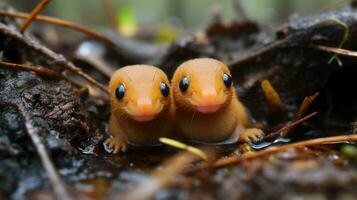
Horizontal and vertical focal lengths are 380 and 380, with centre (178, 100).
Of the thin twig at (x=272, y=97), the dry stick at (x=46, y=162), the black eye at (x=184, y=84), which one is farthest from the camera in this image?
the thin twig at (x=272, y=97)

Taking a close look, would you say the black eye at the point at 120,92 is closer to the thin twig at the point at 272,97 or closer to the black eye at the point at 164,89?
the black eye at the point at 164,89

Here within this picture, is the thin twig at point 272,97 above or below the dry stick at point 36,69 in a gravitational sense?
below

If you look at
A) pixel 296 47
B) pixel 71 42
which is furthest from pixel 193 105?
pixel 71 42

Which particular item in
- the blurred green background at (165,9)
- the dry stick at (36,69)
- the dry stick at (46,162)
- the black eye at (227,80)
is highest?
the blurred green background at (165,9)

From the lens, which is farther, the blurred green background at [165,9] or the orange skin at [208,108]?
the blurred green background at [165,9]

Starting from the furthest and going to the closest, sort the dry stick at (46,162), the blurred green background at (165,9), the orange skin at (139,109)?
the blurred green background at (165,9) → the orange skin at (139,109) → the dry stick at (46,162)

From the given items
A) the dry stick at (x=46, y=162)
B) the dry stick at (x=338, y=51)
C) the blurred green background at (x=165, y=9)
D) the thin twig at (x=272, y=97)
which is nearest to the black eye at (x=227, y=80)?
the thin twig at (x=272, y=97)

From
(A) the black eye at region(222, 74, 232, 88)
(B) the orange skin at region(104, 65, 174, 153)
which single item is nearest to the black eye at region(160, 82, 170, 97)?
(B) the orange skin at region(104, 65, 174, 153)
